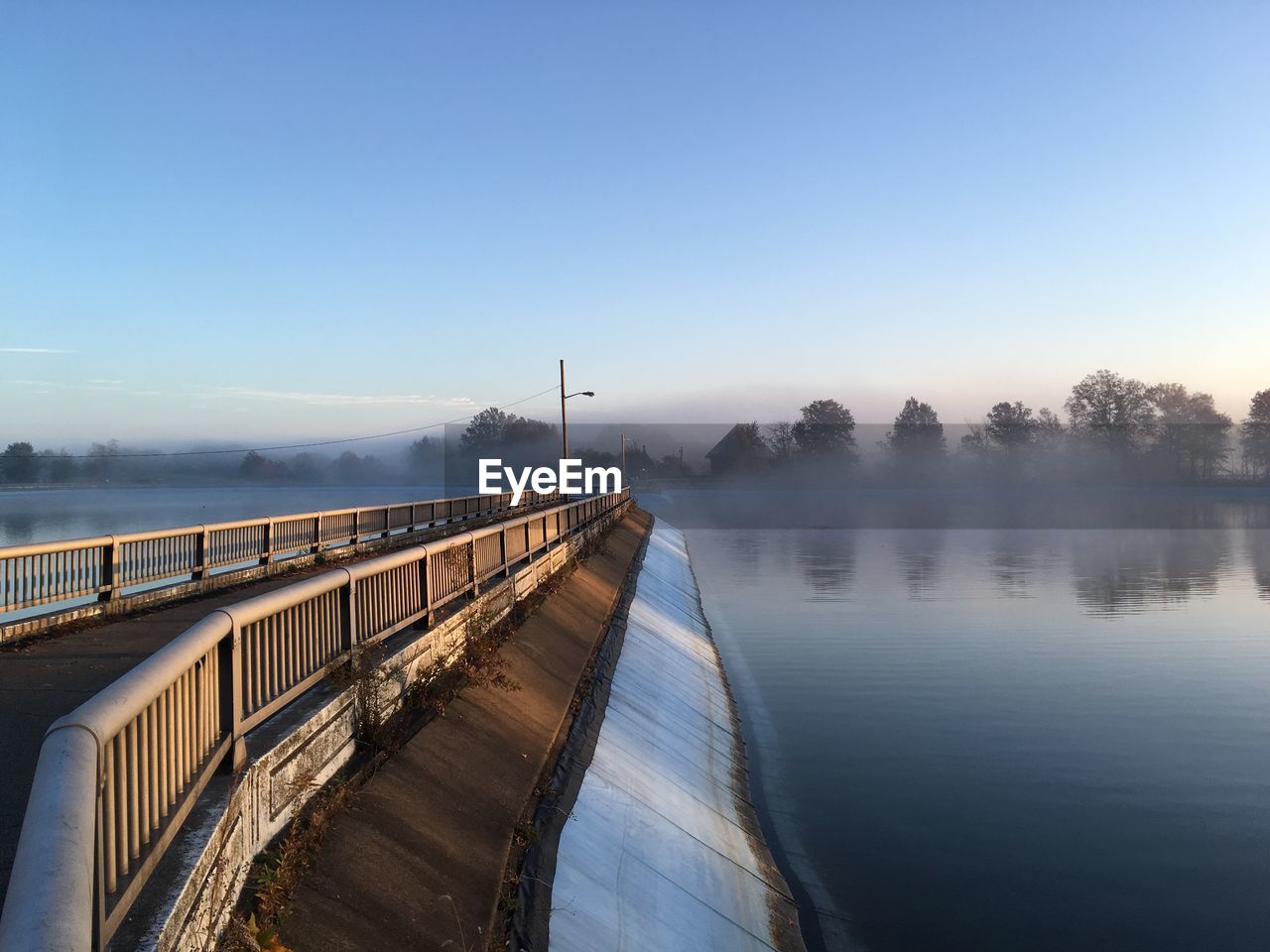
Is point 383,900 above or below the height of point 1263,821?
above

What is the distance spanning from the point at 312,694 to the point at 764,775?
11.7 metres

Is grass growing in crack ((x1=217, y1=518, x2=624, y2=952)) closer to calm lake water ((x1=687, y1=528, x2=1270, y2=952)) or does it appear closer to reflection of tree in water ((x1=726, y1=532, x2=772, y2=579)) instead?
calm lake water ((x1=687, y1=528, x2=1270, y2=952))

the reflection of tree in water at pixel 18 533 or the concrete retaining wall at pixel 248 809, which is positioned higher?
the concrete retaining wall at pixel 248 809

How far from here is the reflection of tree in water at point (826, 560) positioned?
1698 inches

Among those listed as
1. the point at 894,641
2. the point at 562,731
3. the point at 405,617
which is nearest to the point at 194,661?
the point at 405,617

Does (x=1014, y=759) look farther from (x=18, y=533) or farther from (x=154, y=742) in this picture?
(x=18, y=533)

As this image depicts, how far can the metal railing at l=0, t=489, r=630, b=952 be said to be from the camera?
9.09 ft

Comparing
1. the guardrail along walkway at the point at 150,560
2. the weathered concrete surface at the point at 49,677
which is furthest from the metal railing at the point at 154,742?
the guardrail along walkway at the point at 150,560

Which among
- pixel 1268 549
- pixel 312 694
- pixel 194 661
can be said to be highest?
pixel 194 661

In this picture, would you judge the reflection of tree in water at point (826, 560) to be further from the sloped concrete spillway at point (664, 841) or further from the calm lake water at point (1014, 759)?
the sloped concrete spillway at point (664, 841)

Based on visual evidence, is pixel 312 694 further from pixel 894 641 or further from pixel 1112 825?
pixel 894 641

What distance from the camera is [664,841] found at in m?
11.5

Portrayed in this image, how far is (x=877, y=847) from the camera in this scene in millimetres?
14453

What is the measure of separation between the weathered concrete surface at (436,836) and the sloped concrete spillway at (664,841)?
711 millimetres
